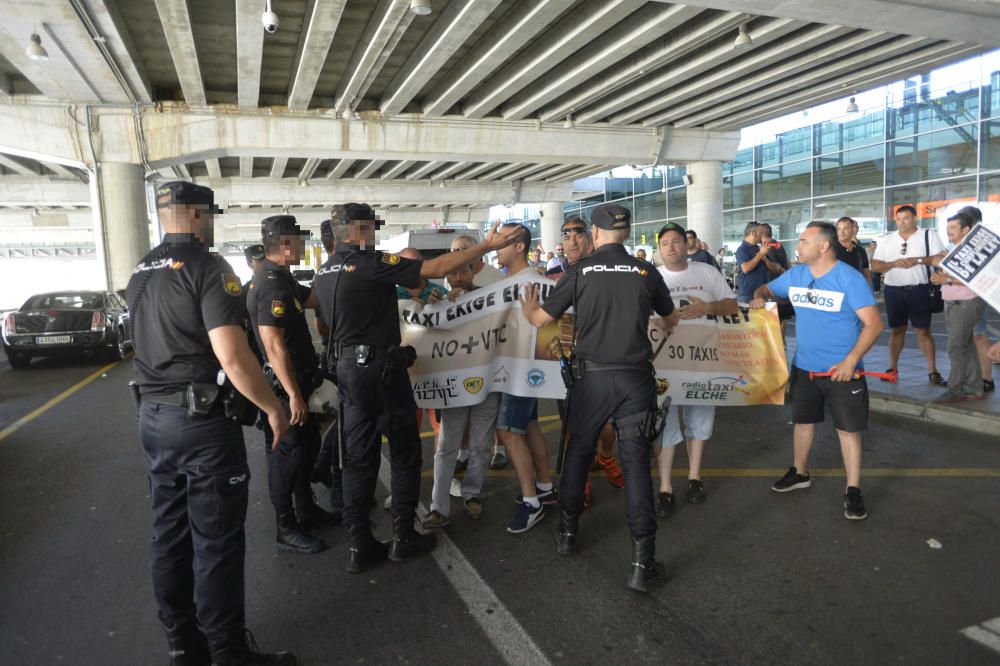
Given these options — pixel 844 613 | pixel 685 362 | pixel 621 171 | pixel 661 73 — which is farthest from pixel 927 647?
pixel 621 171

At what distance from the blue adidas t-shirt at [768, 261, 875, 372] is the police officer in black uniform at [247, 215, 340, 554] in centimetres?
338

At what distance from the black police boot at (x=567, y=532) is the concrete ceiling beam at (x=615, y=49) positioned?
10156mm

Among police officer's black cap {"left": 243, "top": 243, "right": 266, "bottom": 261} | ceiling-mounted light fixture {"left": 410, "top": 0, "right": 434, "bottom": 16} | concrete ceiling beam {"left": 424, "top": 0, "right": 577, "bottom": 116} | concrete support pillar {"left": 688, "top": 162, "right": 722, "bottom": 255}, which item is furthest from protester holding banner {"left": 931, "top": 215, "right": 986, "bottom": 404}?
concrete support pillar {"left": 688, "top": 162, "right": 722, "bottom": 255}

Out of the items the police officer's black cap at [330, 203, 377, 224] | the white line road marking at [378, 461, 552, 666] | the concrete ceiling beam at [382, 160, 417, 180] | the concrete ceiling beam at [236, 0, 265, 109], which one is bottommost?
the white line road marking at [378, 461, 552, 666]

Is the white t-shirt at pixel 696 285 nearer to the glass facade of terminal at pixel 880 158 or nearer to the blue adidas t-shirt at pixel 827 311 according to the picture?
the blue adidas t-shirt at pixel 827 311

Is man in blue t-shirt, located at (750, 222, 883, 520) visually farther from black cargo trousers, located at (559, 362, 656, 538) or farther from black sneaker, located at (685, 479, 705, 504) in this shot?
black cargo trousers, located at (559, 362, 656, 538)

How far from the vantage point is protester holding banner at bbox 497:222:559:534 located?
4.23 m

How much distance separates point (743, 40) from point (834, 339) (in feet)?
32.2

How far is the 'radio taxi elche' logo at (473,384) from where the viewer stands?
4480 mm

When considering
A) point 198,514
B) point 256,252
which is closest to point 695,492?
point 198,514

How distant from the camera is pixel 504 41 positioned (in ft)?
40.5

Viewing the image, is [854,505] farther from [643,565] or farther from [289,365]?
[289,365]

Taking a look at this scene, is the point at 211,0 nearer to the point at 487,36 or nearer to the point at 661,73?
the point at 487,36

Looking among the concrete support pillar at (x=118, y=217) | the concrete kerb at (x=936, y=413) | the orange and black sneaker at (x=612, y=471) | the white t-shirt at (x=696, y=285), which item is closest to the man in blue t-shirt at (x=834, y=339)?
the white t-shirt at (x=696, y=285)
